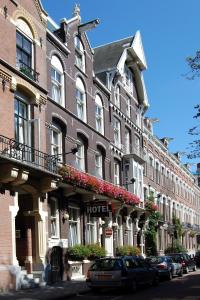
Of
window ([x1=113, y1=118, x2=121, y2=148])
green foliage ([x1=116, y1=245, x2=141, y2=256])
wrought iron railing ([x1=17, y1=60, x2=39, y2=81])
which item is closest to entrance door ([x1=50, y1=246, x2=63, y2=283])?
wrought iron railing ([x1=17, y1=60, x2=39, y2=81])

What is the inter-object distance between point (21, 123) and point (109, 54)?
19.3m

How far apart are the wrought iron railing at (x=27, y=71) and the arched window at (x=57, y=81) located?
8.85 feet

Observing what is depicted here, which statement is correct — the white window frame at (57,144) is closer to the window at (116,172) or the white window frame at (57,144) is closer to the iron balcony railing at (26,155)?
the iron balcony railing at (26,155)

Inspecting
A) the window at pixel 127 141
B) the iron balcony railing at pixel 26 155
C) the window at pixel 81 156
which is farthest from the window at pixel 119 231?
the iron balcony railing at pixel 26 155

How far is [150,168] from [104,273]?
28840 mm

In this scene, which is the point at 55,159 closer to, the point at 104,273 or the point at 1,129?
the point at 1,129

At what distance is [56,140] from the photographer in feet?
92.5

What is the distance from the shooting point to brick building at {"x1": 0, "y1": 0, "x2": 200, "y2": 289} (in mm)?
22406

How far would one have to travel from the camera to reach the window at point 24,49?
24.3 m

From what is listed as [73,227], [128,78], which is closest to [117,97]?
[128,78]

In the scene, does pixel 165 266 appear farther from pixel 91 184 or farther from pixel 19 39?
pixel 19 39

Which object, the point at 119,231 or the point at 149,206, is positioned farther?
the point at 149,206

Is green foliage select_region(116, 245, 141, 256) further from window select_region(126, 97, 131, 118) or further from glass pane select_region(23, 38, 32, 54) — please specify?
glass pane select_region(23, 38, 32, 54)

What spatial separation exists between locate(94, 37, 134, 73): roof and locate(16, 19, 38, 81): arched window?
46.3 ft
